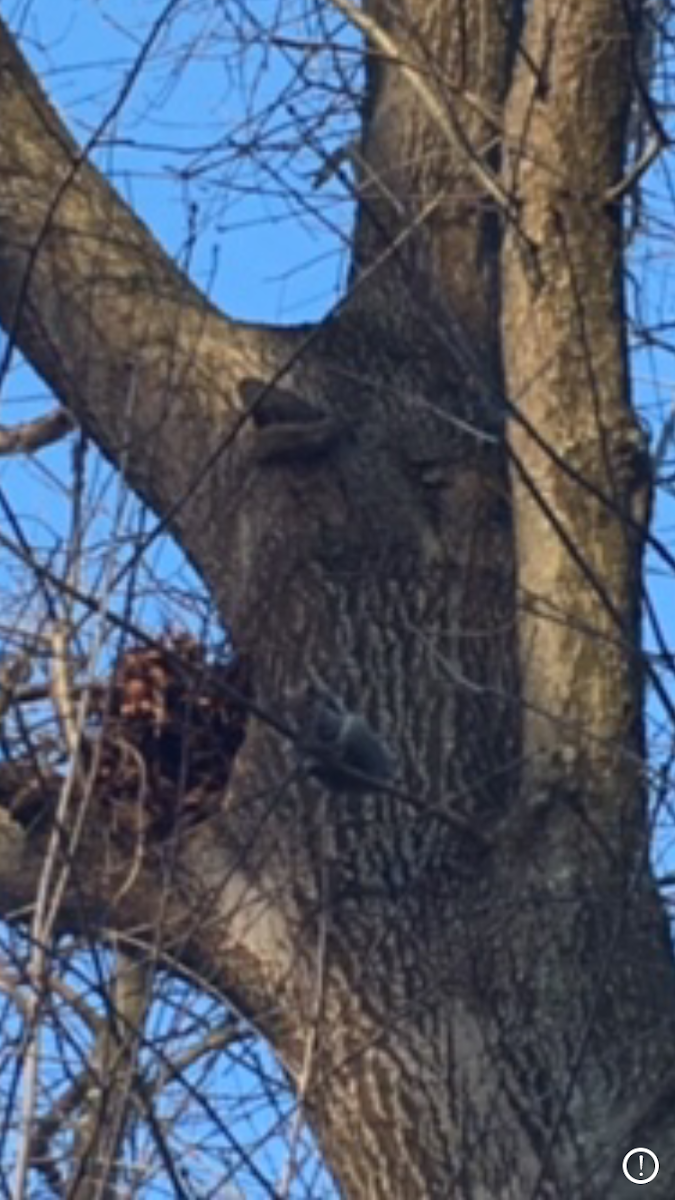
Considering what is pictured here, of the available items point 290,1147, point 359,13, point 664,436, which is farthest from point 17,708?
point 359,13

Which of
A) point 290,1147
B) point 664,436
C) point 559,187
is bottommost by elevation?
point 290,1147

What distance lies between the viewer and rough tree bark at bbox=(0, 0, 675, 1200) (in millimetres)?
6215

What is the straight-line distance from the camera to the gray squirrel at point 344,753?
20.0 feet

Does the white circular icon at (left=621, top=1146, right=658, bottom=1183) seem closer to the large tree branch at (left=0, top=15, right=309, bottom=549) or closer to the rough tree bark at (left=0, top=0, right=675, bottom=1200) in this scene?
the rough tree bark at (left=0, top=0, right=675, bottom=1200)

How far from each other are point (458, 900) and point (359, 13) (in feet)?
5.44

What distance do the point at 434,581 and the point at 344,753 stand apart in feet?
2.65

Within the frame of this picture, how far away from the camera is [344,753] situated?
611 cm

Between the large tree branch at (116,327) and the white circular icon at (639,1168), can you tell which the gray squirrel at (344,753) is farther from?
the large tree branch at (116,327)

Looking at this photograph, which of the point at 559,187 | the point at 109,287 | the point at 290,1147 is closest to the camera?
the point at 290,1147

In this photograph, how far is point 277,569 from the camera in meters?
6.89

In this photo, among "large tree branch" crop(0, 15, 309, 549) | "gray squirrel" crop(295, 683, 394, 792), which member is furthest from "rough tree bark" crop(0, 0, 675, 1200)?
"gray squirrel" crop(295, 683, 394, 792)

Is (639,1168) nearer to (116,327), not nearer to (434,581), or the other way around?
(434,581)

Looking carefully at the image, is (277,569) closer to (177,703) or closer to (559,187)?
(177,703)

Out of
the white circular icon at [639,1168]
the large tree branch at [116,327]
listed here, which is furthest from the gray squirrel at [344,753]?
the large tree branch at [116,327]
